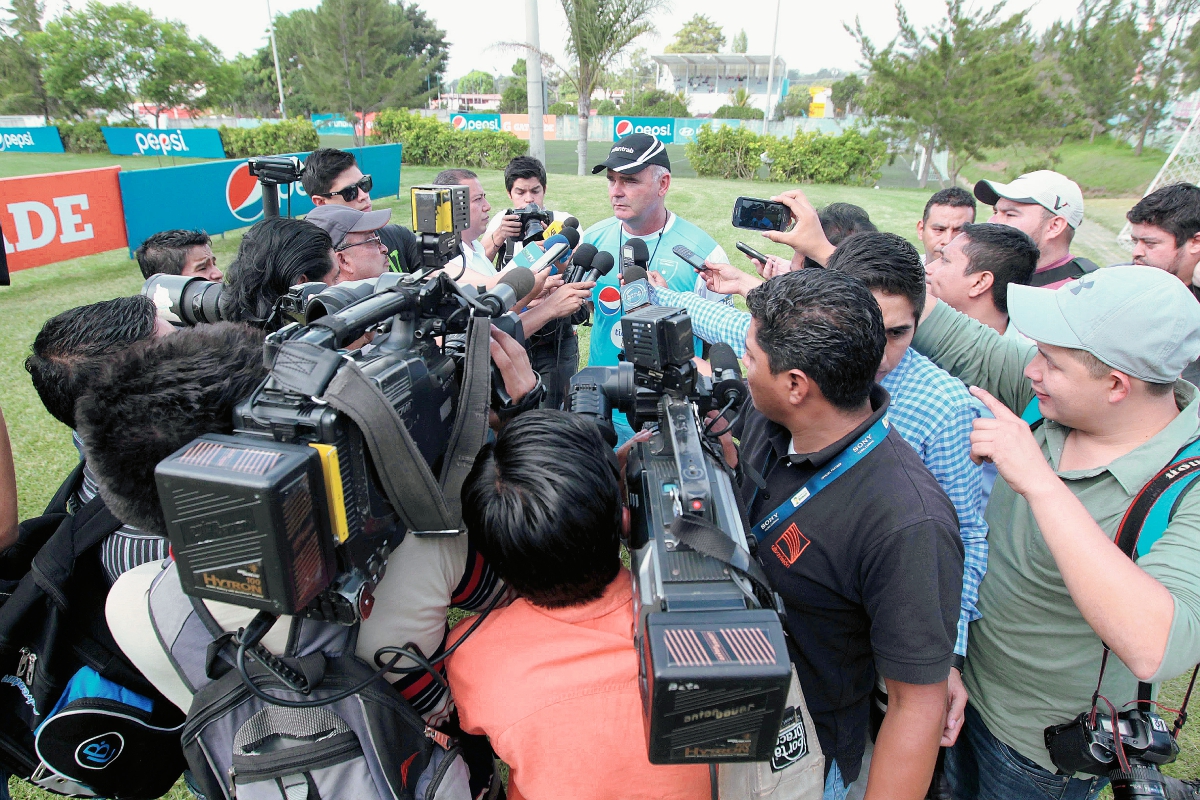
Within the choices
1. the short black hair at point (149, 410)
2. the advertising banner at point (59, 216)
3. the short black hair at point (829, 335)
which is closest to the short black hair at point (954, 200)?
the short black hair at point (829, 335)

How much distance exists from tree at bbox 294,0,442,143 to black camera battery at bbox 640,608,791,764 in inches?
1422

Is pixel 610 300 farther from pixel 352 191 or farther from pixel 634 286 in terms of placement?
pixel 352 191

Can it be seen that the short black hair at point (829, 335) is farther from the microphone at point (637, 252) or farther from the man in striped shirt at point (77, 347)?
the man in striped shirt at point (77, 347)

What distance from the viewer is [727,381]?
1509mm

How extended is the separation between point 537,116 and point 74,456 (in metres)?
12.9

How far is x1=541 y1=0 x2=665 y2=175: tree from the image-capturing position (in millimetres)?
21219

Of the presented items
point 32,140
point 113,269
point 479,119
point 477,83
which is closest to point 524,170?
point 113,269

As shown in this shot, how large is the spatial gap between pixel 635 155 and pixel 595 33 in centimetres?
2090

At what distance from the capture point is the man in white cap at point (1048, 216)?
11.8 ft

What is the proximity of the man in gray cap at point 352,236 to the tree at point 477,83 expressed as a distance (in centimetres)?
8732

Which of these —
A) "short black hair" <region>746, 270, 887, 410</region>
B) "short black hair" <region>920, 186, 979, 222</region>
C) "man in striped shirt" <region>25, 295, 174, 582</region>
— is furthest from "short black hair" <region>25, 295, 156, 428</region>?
"short black hair" <region>920, 186, 979, 222</region>

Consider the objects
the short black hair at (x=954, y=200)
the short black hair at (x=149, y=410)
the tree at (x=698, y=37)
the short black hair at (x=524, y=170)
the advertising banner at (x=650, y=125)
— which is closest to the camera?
the short black hair at (x=149, y=410)

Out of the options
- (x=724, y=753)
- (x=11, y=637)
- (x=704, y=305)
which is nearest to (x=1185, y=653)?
(x=724, y=753)

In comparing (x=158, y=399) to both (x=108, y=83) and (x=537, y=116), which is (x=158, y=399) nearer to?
(x=537, y=116)
